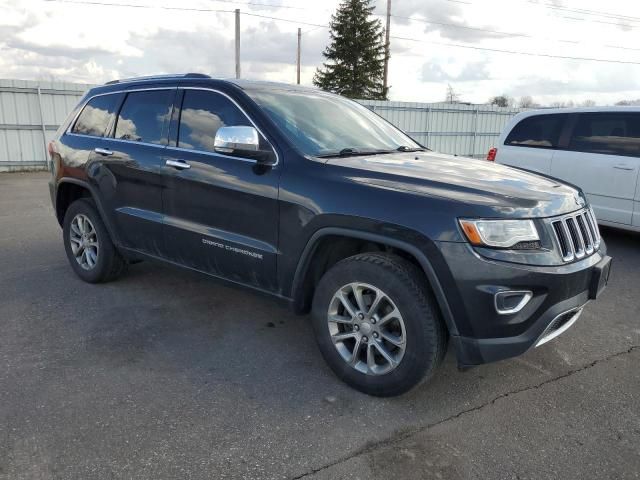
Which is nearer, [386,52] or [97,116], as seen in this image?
[97,116]

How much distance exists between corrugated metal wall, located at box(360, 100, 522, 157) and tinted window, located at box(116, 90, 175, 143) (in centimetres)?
1561

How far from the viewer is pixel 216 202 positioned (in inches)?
144

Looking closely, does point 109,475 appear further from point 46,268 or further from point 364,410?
point 46,268

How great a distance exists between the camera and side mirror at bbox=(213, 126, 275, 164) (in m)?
3.29

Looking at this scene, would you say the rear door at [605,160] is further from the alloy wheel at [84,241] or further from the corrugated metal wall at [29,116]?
the corrugated metal wall at [29,116]

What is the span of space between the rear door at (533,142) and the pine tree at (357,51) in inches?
1228

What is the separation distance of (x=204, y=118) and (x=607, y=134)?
5293mm

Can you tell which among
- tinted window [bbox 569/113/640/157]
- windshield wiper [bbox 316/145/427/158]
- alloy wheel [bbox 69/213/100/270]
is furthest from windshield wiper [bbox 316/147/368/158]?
tinted window [bbox 569/113/640/157]

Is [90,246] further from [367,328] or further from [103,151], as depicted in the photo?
[367,328]

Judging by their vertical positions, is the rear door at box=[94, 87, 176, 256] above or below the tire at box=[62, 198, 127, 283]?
above

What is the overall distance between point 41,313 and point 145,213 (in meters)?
1.21

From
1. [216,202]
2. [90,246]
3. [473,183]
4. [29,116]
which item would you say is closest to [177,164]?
[216,202]

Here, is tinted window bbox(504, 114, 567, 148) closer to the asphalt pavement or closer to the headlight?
the asphalt pavement

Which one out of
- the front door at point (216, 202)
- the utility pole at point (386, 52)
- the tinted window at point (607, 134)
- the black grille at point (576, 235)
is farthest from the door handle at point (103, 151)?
the utility pole at point (386, 52)
